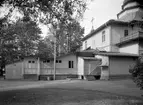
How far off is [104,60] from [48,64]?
9630mm

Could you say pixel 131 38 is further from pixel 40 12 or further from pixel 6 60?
pixel 6 60

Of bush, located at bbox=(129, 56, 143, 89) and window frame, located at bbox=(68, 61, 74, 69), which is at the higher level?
bush, located at bbox=(129, 56, 143, 89)

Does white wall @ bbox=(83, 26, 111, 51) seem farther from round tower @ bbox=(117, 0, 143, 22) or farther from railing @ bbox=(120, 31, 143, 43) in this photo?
round tower @ bbox=(117, 0, 143, 22)

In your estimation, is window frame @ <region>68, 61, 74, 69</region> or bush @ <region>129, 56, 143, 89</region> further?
window frame @ <region>68, 61, 74, 69</region>

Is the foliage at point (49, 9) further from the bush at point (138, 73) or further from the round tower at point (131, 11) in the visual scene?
the round tower at point (131, 11)

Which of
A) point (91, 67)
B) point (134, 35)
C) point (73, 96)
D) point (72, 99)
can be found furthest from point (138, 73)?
point (134, 35)

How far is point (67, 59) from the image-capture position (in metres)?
25.5

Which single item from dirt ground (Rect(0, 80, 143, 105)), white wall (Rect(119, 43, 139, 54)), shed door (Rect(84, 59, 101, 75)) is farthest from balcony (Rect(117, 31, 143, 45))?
dirt ground (Rect(0, 80, 143, 105))

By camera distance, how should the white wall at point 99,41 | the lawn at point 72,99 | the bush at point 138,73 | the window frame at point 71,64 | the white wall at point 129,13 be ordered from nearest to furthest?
the bush at point 138,73, the lawn at point 72,99, the window frame at point 71,64, the white wall at point 99,41, the white wall at point 129,13

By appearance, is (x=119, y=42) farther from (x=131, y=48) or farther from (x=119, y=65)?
(x=119, y=65)

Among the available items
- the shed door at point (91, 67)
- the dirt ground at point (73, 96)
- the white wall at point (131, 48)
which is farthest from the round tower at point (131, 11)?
the dirt ground at point (73, 96)

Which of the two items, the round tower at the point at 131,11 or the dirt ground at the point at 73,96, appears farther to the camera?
the round tower at the point at 131,11

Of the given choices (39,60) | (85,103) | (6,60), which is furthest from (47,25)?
(39,60)

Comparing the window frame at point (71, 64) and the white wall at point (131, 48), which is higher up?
the white wall at point (131, 48)
